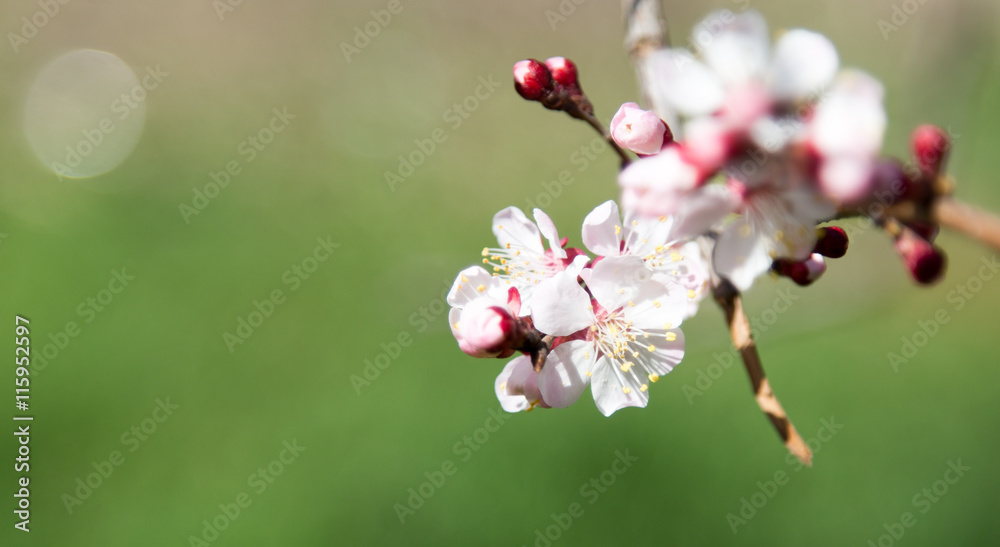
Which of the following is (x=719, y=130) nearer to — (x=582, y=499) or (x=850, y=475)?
(x=582, y=499)

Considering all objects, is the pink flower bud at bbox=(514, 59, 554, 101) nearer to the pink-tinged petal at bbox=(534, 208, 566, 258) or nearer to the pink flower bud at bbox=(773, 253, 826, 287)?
the pink-tinged petal at bbox=(534, 208, 566, 258)

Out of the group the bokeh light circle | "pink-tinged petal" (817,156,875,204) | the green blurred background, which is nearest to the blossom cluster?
"pink-tinged petal" (817,156,875,204)

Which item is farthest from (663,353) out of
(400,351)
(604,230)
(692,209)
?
(400,351)

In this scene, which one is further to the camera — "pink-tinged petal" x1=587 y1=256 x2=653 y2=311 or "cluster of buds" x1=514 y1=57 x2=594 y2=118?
"cluster of buds" x1=514 y1=57 x2=594 y2=118

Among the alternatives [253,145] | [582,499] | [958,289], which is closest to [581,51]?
[253,145]

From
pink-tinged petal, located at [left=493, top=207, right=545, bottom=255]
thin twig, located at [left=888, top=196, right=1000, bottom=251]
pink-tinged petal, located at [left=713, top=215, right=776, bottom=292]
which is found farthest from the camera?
pink-tinged petal, located at [left=493, top=207, right=545, bottom=255]
